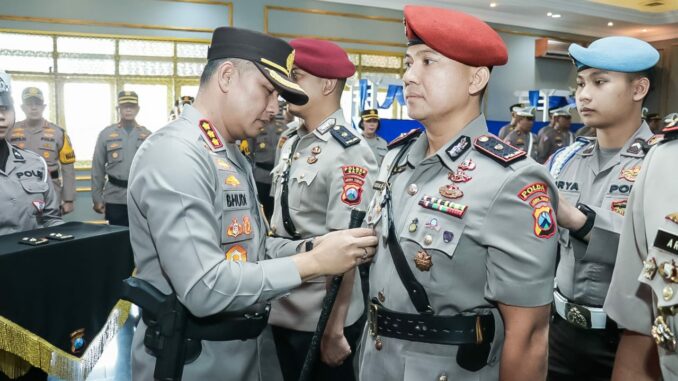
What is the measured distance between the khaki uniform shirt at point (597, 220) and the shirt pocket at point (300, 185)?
38.6 inches

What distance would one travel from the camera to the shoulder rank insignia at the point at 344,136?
225 cm

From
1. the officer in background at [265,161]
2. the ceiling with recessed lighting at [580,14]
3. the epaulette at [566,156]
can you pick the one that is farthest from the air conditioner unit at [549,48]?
the epaulette at [566,156]

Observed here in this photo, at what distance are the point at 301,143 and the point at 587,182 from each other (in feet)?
3.88

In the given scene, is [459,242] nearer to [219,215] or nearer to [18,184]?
[219,215]

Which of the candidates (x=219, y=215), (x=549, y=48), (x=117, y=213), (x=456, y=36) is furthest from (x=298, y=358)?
(x=549, y=48)

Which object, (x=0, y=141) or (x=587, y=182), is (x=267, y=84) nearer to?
(x=587, y=182)

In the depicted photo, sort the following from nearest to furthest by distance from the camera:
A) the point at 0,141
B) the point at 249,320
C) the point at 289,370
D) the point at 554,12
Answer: the point at 249,320, the point at 289,370, the point at 0,141, the point at 554,12

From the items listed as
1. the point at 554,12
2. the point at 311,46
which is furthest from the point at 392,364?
the point at 554,12

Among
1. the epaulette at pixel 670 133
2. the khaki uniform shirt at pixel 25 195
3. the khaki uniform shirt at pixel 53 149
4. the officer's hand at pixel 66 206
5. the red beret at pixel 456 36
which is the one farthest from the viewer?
the khaki uniform shirt at pixel 53 149

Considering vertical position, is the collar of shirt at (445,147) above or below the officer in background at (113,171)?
above

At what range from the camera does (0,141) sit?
2.82 metres

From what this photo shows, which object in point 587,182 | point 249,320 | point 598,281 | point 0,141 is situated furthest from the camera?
point 0,141

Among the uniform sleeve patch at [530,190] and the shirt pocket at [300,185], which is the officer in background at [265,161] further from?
the uniform sleeve patch at [530,190]

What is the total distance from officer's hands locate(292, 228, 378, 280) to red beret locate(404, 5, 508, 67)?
20.8 inches
